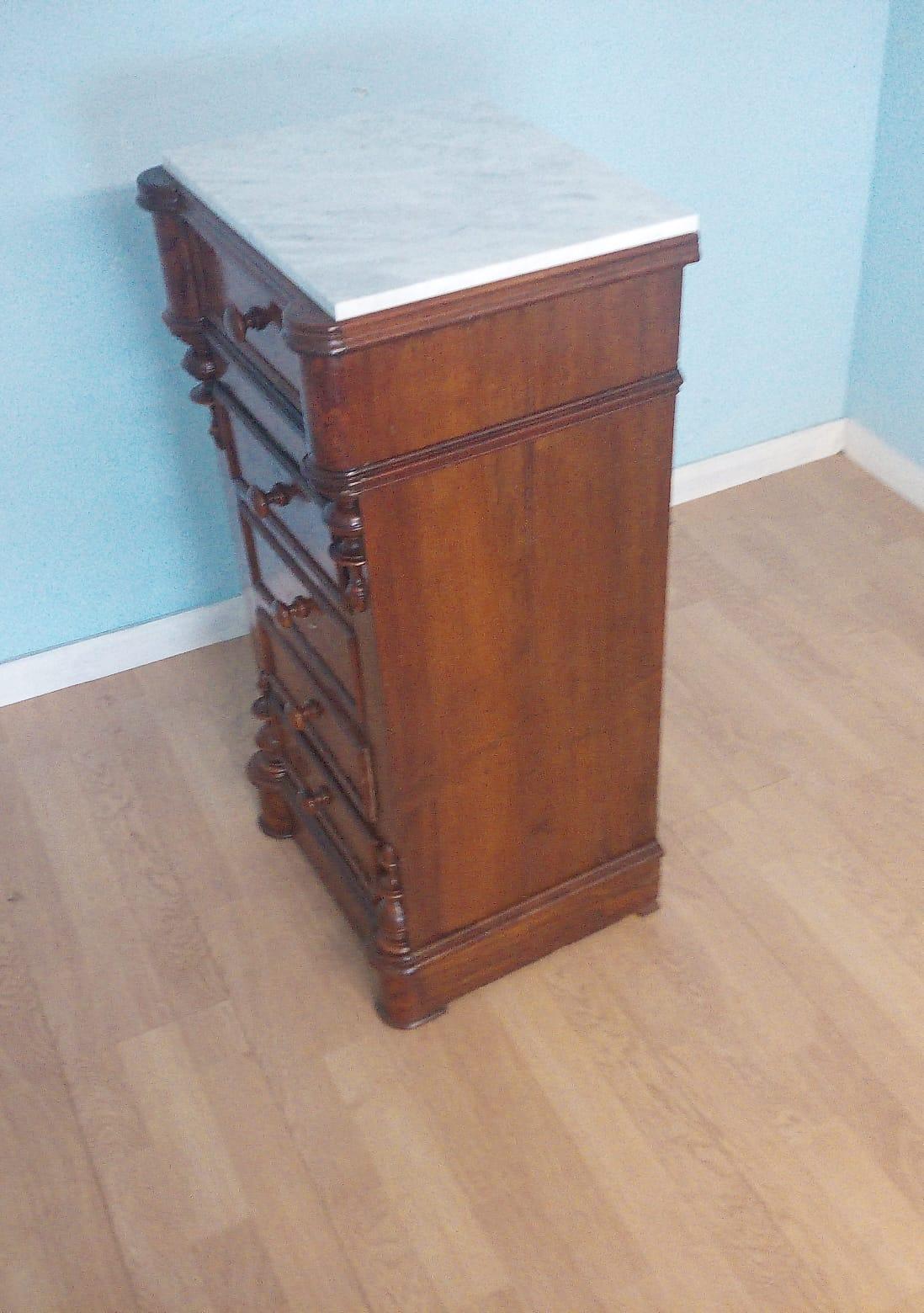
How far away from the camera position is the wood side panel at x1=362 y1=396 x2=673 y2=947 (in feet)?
4.56

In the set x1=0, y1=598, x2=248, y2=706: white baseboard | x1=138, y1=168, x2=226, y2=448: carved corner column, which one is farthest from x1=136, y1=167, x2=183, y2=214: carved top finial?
x1=0, y1=598, x2=248, y2=706: white baseboard

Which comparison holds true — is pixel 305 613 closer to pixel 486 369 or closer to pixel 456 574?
pixel 456 574

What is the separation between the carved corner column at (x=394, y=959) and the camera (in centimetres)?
165

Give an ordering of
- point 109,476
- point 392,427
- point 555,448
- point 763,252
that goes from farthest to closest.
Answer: point 763,252 < point 109,476 < point 555,448 < point 392,427

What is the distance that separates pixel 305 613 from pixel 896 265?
1.62 m

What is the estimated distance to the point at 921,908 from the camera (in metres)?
1.90

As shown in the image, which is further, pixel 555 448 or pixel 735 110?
pixel 735 110

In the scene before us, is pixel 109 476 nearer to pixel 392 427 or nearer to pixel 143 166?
pixel 143 166

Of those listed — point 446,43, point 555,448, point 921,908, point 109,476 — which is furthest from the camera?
point 109,476

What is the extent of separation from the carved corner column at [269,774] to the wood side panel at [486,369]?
0.73 meters

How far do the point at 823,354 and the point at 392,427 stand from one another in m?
1.76

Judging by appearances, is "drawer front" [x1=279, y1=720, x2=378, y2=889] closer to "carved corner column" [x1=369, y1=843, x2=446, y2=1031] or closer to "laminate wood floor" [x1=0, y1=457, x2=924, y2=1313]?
"carved corner column" [x1=369, y1=843, x2=446, y2=1031]

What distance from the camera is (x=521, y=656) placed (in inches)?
60.3

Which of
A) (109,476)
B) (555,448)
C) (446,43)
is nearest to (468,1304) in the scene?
(555,448)
